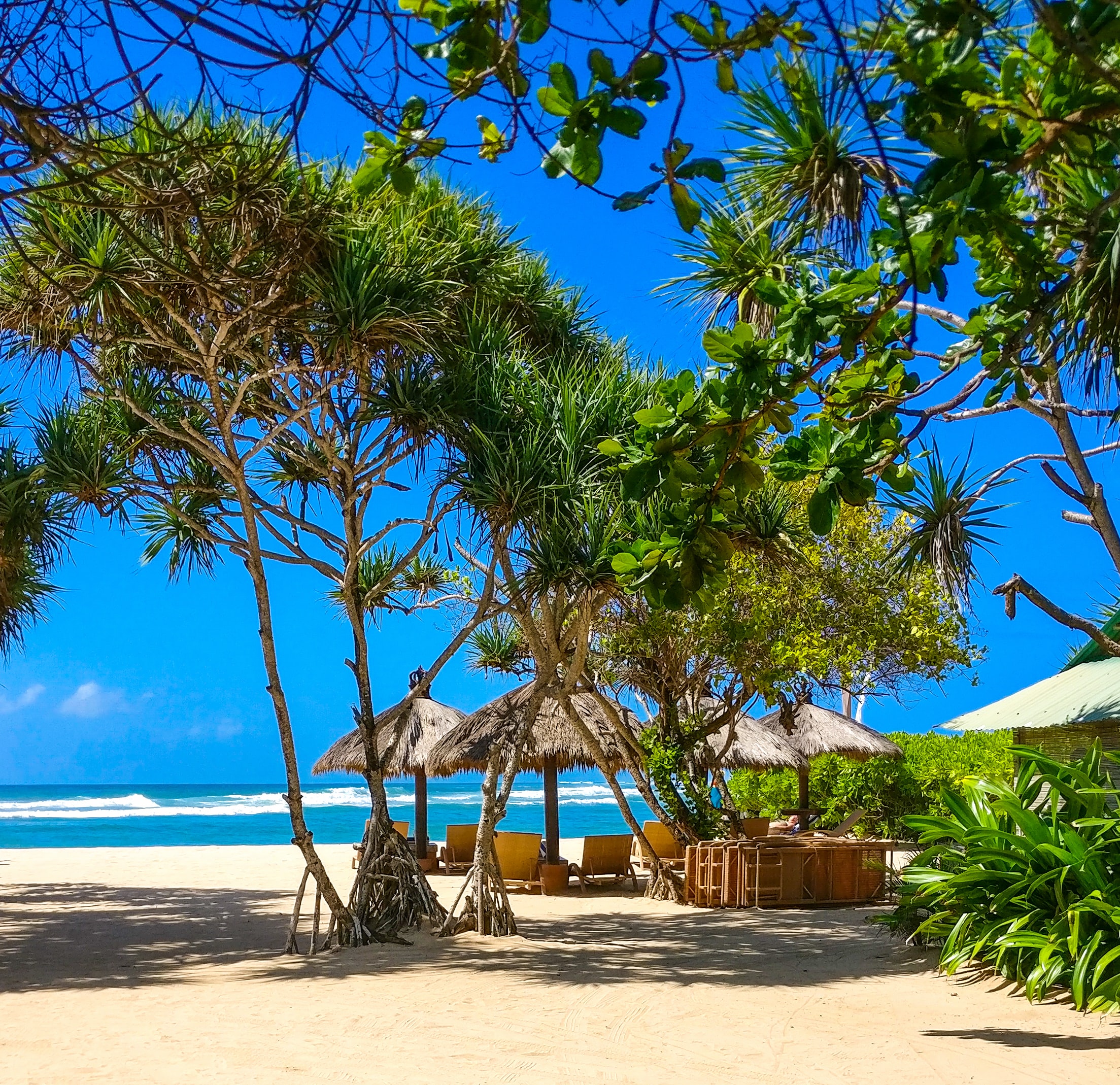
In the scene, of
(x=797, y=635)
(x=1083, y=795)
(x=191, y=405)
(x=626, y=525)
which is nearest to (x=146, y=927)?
(x=191, y=405)

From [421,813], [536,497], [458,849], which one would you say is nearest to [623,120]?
[536,497]

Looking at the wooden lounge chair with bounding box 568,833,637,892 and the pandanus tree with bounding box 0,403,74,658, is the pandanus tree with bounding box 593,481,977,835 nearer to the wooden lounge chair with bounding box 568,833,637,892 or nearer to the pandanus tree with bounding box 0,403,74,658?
the wooden lounge chair with bounding box 568,833,637,892

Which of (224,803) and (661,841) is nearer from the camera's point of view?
(661,841)

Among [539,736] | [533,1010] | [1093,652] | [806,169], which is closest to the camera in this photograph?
[806,169]

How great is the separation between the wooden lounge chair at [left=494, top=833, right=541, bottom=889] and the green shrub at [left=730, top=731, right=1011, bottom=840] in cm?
418

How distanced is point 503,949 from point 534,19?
28.6ft

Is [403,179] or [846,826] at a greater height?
[403,179]

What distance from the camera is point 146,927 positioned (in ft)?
38.5

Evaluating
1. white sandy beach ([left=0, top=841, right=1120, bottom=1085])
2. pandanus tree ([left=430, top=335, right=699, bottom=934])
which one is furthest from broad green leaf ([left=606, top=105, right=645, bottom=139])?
pandanus tree ([left=430, top=335, right=699, bottom=934])

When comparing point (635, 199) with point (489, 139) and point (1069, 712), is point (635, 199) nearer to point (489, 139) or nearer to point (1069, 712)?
point (489, 139)

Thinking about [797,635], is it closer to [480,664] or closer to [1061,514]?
[1061,514]

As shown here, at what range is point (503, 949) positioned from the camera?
9.73 meters

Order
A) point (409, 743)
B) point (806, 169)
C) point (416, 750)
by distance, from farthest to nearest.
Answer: point (409, 743), point (416, 750), point (806, 169)

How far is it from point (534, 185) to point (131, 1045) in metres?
5.39
